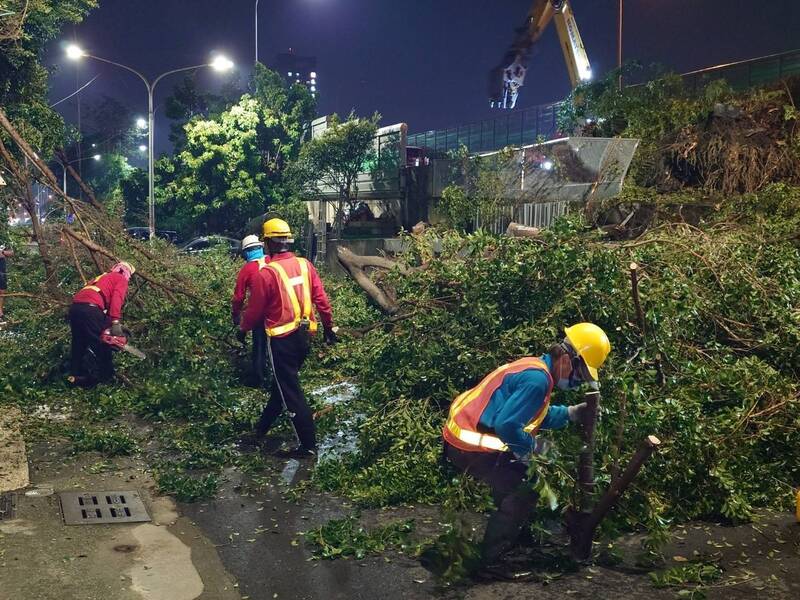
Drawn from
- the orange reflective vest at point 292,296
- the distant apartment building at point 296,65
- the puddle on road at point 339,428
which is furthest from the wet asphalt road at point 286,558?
the distant apartment building at point 296,65

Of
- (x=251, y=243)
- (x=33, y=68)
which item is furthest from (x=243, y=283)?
(x=33, y=68)

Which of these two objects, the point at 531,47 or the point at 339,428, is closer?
the point at 339,428

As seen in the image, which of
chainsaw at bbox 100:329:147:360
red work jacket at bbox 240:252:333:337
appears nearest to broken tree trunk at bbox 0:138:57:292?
chainsaw at bbox 100:329:147:360

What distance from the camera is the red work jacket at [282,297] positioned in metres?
6.68

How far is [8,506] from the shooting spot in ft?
17.7

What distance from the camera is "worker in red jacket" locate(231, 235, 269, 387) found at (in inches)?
309

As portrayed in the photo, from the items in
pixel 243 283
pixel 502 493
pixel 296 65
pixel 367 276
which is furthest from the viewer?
pixel 296 65

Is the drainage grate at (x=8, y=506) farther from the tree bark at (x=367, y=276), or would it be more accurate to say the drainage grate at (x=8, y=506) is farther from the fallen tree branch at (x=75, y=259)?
the tree bark at (x=367, y=276)

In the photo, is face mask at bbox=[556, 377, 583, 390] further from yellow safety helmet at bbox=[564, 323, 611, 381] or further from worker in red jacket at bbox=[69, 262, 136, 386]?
worker in red jacket at bbox=[69, 262, 136, 386]

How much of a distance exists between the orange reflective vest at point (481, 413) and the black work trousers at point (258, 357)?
4.79 meters

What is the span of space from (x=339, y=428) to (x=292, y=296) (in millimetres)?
1565

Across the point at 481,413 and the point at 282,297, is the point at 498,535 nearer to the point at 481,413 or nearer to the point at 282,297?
the point at 481,413

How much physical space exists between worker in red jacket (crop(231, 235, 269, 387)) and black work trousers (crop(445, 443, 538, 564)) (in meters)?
3.12

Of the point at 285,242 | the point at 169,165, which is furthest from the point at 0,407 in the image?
the point at 169,165
